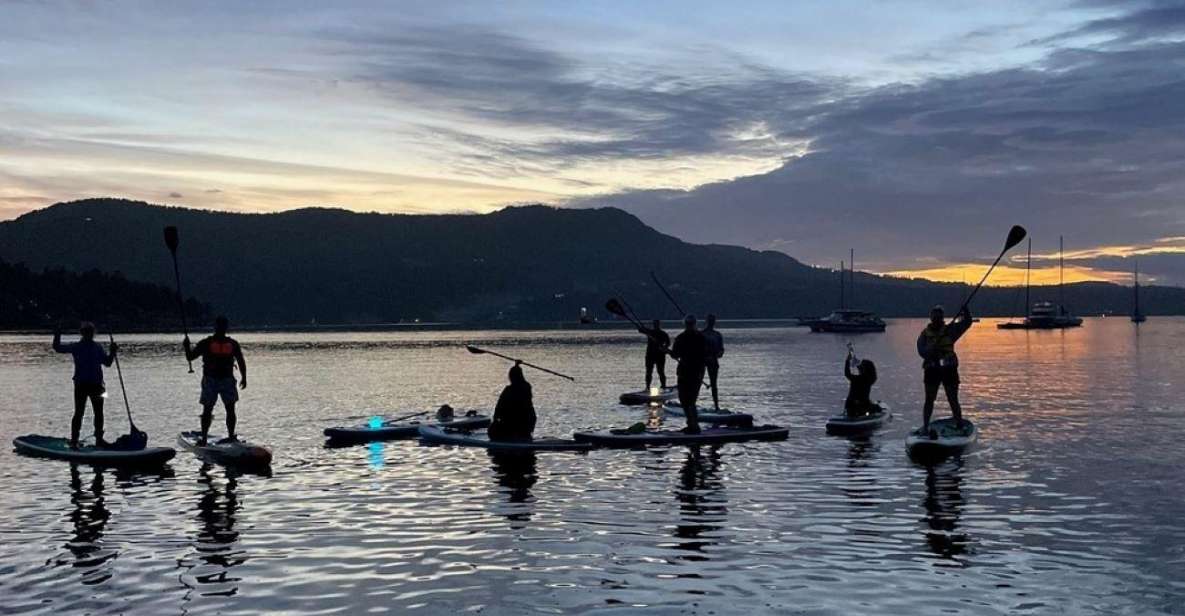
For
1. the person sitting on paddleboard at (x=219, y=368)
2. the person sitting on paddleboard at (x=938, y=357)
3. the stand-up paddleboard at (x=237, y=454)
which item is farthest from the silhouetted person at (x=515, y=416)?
the person sitting on paddleboard at (x=938, y=357)

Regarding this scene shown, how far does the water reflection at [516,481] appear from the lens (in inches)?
669

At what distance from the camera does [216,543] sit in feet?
49.1

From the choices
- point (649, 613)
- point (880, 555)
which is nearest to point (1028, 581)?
point (880, 555)

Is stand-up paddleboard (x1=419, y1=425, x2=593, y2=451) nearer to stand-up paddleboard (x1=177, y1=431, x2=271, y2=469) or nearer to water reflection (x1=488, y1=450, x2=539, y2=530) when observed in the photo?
water reflection (x1=488, y1=450, x2=539, y2=530)

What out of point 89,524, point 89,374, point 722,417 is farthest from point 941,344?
point 89,374

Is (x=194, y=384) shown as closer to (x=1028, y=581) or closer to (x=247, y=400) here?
(x=247, y=400)

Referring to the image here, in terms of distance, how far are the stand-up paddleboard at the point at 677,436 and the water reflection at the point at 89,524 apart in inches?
391

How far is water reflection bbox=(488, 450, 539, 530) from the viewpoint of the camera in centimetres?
1698

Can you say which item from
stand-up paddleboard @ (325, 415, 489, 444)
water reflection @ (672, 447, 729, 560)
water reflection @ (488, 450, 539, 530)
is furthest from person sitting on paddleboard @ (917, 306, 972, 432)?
stand-up paddleboard @ (325, 415, 489, 444)

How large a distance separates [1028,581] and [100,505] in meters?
13.7

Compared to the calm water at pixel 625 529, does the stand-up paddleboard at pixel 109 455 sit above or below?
above

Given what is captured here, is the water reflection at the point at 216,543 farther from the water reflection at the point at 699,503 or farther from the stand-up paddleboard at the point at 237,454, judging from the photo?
the water reflection at the point at 699,503

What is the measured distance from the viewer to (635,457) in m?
23.6

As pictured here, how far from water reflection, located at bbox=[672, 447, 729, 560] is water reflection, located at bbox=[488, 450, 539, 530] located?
2332 millimetres
